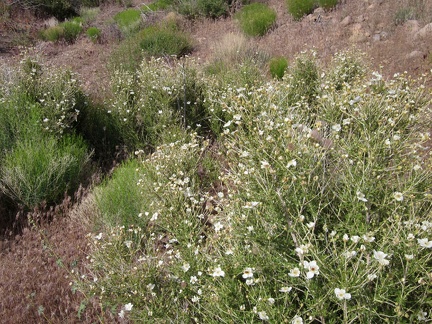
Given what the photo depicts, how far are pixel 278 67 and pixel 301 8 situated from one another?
3.40 meters

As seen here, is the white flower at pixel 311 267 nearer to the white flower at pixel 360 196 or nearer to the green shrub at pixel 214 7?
the white flower at pixel 360 196

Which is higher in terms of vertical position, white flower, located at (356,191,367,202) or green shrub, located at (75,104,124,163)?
white flower, located at (356,191,367,202)

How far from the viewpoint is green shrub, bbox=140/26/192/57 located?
9016 mm

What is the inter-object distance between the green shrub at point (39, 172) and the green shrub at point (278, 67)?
12.2 feet

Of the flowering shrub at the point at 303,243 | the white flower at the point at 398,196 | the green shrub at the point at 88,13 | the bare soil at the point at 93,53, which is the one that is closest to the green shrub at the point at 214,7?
the bare soil at the point at 93,53

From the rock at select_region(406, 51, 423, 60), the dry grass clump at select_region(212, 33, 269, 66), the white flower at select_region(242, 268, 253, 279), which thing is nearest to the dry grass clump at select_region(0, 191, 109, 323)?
the white flower at select_region(242, 268, 253, 279)

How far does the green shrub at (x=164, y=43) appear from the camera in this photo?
902cm

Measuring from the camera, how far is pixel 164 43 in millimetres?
9172

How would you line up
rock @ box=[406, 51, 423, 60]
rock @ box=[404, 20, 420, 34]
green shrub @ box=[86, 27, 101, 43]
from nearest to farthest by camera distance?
rock @ box=[406, 51, 423, 60]
rock @ box=[404, 20, 420, 34]
green shrub @ box=[86, 27, 101, 43]

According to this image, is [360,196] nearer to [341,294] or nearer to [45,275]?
[341,294]

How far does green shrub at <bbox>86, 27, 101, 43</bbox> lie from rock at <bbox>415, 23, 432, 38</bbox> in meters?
7.83

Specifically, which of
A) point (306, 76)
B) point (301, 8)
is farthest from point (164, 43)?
point (306, 76)

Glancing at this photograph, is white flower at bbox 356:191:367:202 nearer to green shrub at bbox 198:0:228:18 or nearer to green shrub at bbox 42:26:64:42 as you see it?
green shrub at bbox 198:0:228:18

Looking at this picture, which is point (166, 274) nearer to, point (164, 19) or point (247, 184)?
point (247, 184)
